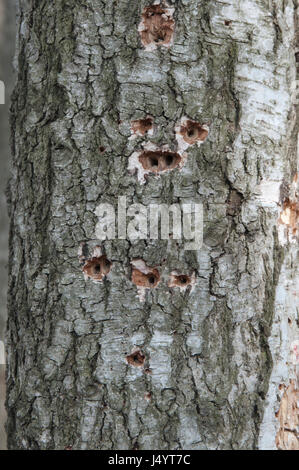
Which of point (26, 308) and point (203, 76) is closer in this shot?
point (203, 76)

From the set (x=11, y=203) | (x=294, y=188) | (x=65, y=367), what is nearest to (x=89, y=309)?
(x=65, y=367)

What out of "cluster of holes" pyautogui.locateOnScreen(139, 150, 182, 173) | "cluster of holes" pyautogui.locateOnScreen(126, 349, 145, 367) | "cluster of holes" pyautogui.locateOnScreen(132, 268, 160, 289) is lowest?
"cluster of holes" pyautogui.locateOnScreen(126, 349, 145, 367)

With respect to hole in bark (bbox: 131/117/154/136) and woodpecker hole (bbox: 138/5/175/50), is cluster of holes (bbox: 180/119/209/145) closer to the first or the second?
hole in bark (bbox: 131/117/154/136)

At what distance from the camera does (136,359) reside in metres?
1.62

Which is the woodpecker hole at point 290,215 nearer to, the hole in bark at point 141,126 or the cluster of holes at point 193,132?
the cluster of holes at point 193,132

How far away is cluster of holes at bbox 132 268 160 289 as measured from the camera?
1.62m

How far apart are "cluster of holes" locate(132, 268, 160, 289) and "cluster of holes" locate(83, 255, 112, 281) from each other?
79 mm

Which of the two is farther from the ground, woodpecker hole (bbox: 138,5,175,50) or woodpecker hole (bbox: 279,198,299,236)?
woodpecker hole (bbox: 138,5,175,50)

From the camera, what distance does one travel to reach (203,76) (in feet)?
5.36

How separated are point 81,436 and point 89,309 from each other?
1.18ft

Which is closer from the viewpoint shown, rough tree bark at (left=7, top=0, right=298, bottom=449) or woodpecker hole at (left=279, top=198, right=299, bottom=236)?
rough tree bark at (left=7, top=0, right=298, bottom=449)

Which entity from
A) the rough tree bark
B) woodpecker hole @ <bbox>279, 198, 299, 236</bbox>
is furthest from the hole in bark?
woodpecker hole @ <bbox>279, 198, 299, 236</bbox>

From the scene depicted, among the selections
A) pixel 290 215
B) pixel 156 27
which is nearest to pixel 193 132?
pixel 156 27
